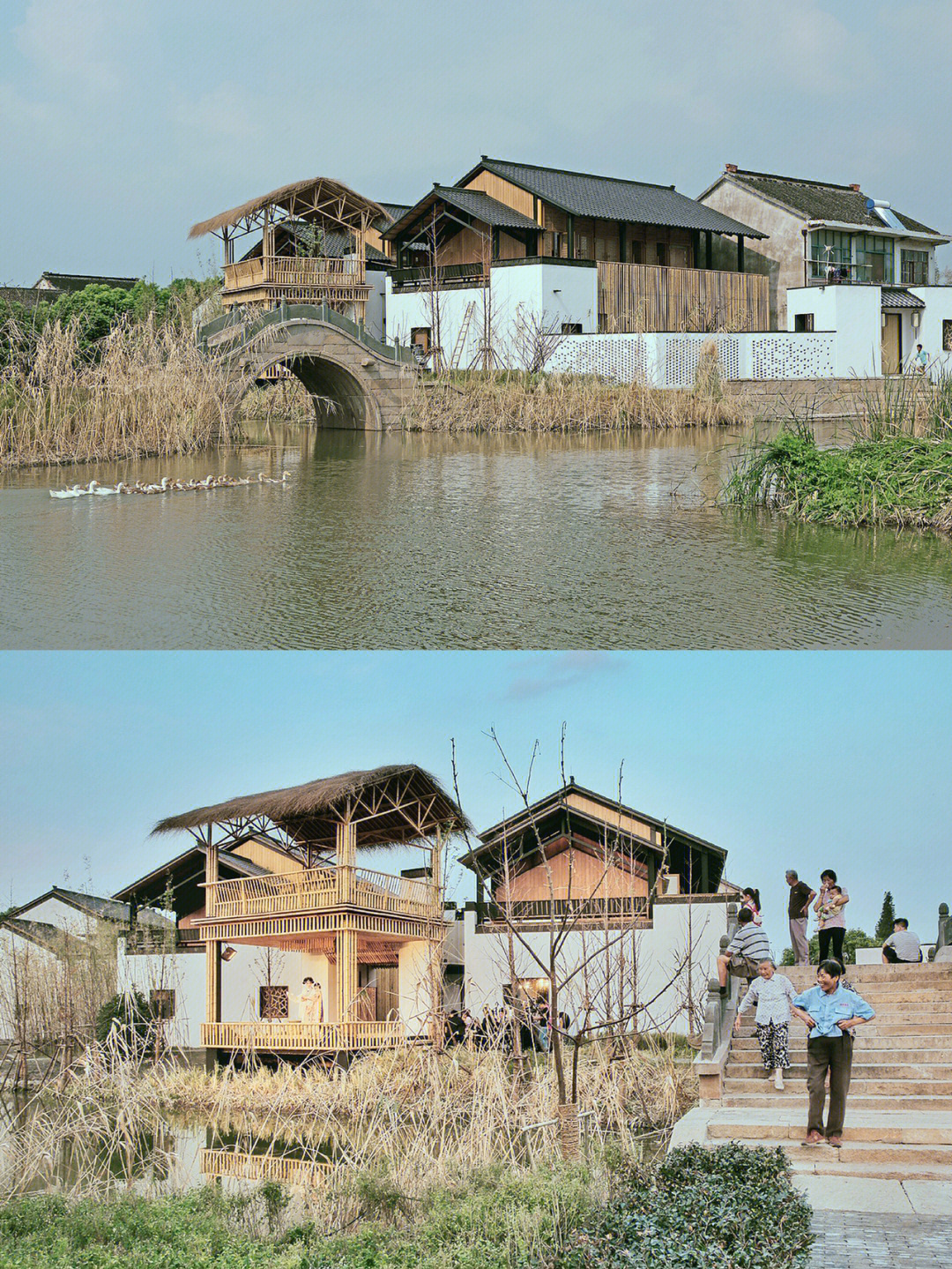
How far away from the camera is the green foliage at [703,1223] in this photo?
5188 mm

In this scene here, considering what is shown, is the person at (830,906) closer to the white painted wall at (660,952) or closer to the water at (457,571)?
the water at (457,571)

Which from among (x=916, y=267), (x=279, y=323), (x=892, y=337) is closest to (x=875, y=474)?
(x=279, y=323)

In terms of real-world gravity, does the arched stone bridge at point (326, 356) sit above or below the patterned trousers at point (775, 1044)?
above

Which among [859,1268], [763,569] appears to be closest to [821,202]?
[763,569]

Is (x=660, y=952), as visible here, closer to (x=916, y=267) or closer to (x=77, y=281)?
(x=916, y=267)

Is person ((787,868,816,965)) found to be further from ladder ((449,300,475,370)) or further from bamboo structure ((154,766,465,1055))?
ladder ((449,300,475,370))

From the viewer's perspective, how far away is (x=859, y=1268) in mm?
5422

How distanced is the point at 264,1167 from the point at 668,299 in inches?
1394

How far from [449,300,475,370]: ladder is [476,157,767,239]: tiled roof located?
4.11 metres

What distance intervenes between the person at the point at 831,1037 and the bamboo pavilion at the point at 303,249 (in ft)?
104

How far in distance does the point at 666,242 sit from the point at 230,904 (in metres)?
32.9

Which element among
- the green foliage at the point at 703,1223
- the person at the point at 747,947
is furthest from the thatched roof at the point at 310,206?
the green foliage at the point at 703,1223

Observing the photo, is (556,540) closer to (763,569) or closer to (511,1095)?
(763,569)

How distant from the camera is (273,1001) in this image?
68.1 feet
